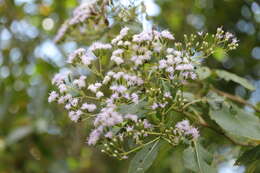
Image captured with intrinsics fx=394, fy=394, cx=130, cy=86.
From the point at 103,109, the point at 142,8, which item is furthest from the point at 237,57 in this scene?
the point at 103,109

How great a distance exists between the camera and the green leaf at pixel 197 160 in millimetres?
1489

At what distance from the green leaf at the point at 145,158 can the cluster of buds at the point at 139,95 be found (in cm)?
4

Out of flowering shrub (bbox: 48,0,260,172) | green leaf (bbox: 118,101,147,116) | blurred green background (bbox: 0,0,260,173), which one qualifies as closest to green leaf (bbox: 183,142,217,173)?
flowering shrub (bbox: 48,0,260,172)

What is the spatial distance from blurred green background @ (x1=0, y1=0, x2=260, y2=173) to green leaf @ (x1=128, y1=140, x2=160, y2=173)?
161 centimetres

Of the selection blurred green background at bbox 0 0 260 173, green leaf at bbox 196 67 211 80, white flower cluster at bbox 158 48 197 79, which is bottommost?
blurred green background at bbox 0 0 260 173

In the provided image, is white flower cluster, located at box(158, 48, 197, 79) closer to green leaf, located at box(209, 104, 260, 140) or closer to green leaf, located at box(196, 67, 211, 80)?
green leaf, located at box(209, 104, 260, 140)

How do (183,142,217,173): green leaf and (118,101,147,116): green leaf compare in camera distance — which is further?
(183,142,217,173): green leaf

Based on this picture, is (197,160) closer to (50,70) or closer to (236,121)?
(236,121)

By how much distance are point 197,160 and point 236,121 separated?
265 millimetres

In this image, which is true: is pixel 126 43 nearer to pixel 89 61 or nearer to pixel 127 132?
pixel 89 61

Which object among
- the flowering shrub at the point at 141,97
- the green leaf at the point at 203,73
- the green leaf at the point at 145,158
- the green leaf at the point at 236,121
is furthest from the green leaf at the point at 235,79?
the green leaf at the point at 145,158

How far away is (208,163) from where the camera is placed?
1.53m

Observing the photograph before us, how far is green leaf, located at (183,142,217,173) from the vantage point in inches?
58.6

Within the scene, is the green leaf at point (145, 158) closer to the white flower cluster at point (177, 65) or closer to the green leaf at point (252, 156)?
the white flower cluster at point (177, 65)
